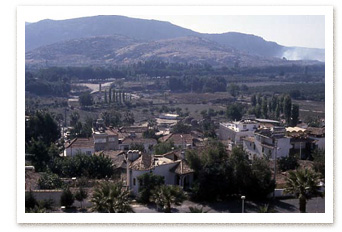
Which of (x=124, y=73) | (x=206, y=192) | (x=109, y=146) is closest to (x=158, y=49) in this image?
(x=124, y=73)

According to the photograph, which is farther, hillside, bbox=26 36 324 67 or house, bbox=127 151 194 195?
hillside, bbox=26 36 324 67

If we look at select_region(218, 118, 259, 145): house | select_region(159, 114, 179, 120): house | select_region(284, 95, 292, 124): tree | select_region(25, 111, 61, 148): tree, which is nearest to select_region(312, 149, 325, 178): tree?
select_region(218, 118, 259, 145): house

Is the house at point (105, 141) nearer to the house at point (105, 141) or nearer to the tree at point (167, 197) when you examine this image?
the house at point (105, 141)

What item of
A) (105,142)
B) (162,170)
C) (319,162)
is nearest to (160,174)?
(162,170)

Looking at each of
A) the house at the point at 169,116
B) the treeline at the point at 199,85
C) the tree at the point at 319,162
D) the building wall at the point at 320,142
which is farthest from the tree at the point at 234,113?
the treeline at the point at 199,85

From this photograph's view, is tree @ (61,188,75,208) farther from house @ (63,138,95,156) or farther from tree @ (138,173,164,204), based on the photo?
house @ (63,138,95,156)
